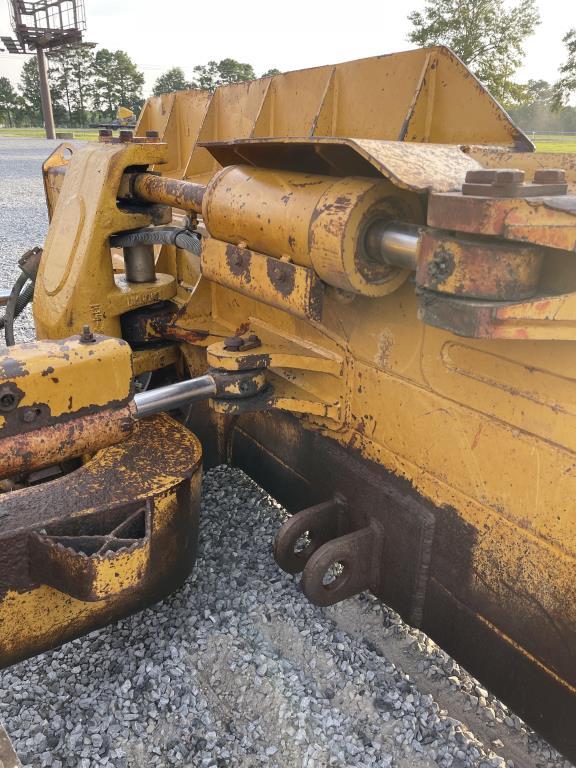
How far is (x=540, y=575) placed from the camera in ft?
5.39

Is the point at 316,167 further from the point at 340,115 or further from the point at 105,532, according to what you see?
the point at 105,532

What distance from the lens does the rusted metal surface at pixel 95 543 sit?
1784 mm

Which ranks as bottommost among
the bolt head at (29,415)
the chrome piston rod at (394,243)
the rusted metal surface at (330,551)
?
the rusted metal surface at (330,551)

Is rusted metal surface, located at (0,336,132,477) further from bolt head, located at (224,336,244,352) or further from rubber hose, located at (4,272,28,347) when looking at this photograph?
rubber hose, located at (4,272,28,347)

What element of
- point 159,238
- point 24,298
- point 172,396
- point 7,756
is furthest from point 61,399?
point 24,298

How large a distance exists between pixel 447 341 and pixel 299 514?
0.88 metres

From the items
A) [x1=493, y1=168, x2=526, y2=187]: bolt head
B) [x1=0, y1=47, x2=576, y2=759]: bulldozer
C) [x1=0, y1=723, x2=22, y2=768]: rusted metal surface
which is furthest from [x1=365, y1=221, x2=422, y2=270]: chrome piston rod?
[x1=0, y1=723, x2=22, y2=768]: rusted metal surface

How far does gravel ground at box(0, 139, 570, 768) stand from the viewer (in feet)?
5.99

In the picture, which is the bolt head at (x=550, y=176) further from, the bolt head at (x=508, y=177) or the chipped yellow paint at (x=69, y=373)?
the chipped yellow paint at (x=69, y=373)

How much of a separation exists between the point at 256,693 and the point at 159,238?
1774 millimetres

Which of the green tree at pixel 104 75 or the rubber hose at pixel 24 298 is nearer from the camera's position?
the rubber hose at pixel 24 298

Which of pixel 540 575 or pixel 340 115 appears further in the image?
pixel 340 115

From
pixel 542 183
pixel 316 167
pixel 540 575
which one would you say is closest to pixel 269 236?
pixel 316 167

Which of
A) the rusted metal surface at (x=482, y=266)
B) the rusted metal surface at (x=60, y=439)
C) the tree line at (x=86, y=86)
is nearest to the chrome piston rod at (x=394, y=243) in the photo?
the rusted metal surface at (x=482, y=266)
